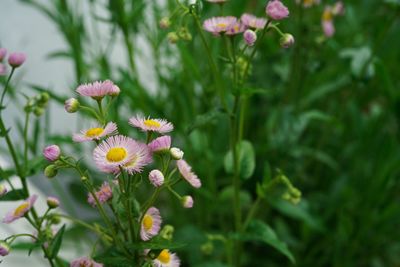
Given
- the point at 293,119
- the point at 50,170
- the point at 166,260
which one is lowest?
the point at 293,119

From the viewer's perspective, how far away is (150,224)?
1.53ft

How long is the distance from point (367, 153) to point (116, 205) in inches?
31.1

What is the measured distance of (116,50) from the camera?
1.48 meters

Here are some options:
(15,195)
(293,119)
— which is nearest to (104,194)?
(15,195)

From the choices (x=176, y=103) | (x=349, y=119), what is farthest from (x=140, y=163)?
(x=349, y=119)

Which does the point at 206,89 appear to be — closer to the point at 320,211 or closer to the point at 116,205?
the point at 116,205

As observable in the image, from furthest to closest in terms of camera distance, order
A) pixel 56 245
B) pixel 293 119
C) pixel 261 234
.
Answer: pixel 293 119
pixel 261 234
pixel 56 245

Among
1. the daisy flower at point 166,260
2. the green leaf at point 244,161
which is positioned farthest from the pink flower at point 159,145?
the green leaf at point 244,161

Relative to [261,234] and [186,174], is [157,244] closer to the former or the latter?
[186,174]

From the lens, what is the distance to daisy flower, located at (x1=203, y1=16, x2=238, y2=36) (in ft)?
1.74

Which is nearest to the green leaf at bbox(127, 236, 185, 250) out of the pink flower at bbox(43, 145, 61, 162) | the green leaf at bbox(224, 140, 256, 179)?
the pink flower at bbox(43, 145, 61, 162)

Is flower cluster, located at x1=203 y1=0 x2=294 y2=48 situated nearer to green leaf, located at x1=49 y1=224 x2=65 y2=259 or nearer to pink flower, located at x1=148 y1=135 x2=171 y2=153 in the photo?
pink flower, located at x1=148 y1=135 x2=171 y2=153

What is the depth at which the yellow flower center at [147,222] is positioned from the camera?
0.46 m

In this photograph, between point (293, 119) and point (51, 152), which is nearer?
point (51, 152)
